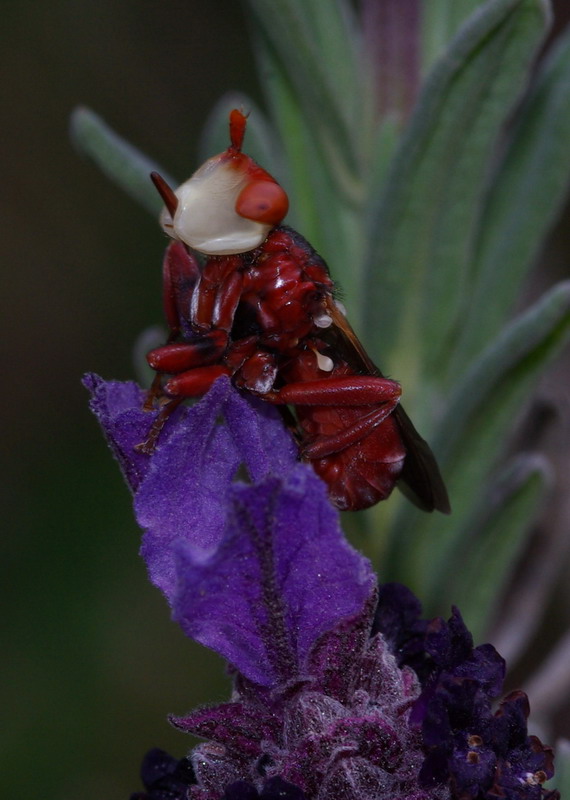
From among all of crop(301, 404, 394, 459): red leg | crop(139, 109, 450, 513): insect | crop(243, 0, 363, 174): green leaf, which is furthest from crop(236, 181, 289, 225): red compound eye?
crop(243, 0, 363, 174): green leaf

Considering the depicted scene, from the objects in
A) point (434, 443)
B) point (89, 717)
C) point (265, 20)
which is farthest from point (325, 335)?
point (89, 717)

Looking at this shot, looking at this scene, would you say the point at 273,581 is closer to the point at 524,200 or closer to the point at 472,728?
the point at 472,728

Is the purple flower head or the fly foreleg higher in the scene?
the fly foreleg

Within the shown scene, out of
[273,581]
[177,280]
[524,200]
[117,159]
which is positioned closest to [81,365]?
[117,159]

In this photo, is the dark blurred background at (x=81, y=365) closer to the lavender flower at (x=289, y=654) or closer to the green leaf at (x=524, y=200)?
the green leaf at (x=524, y=200)

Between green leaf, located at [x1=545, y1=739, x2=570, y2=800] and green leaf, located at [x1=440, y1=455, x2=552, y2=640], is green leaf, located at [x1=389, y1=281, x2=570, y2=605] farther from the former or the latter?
green leaf, located at [x1=545, y1=739, x2=570, y2=800]

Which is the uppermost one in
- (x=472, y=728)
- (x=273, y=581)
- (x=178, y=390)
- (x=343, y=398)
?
(x=178, y=390)
